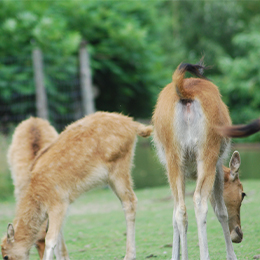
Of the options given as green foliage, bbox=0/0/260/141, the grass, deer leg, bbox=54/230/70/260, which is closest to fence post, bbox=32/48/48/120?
green foliage, bbox=0/0/260/141

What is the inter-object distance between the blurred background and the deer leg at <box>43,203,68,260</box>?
207 cm

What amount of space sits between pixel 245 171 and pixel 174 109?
40.3ft

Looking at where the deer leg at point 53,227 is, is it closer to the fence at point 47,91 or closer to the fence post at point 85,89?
the fence at point 47,91

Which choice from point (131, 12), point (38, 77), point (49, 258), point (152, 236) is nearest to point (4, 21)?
point (38, 77)

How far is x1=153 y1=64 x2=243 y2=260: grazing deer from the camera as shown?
447 cm

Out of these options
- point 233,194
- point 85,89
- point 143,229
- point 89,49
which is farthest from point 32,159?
point 89,49

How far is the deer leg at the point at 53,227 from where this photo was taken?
5168 millimetres

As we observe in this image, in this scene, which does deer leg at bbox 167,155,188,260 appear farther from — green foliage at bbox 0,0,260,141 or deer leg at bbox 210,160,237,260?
green foliage at bbox 0,0,260,141

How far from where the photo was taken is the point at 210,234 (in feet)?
22.2

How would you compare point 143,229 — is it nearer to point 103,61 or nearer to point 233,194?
point 233,194

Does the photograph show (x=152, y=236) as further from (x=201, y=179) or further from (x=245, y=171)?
(x=245, y=171)

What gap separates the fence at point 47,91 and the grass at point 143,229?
289cm

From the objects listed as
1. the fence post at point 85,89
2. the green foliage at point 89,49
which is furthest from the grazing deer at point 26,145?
the fence post at point 85,89

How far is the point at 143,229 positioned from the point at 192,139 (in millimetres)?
3568
